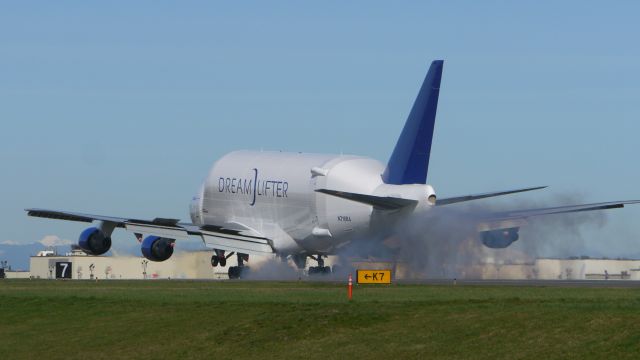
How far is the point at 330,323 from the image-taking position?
43188mm

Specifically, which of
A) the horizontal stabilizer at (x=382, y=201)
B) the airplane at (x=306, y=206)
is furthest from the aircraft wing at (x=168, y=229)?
the horizontal stabilizer at (x=382, y=201)

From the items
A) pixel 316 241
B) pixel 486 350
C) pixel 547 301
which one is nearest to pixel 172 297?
pixel 547 301

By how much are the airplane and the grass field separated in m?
15.4

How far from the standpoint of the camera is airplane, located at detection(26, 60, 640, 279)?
73938 mm

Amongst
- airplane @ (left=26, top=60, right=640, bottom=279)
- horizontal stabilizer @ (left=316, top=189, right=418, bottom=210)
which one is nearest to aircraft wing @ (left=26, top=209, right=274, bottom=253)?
airplane @ (left=26, top=60, right=640, bottom=279)

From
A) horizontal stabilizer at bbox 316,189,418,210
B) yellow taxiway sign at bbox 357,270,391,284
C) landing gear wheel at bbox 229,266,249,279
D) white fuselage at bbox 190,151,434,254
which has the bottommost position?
yellow taxiway sign at bbox 357,270,391,284

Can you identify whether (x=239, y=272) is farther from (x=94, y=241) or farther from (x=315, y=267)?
(x=94, y=241)

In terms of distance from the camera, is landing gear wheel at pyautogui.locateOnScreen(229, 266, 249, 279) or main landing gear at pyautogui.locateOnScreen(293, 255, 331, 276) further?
landing gear wheel at pyautogui.locateOnScreen(229, 266, 249, 279)

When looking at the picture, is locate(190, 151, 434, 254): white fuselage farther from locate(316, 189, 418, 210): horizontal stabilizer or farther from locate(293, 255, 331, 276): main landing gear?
locate(293, 255, 331, 276): main landing gear

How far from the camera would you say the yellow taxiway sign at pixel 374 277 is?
62.1 metres

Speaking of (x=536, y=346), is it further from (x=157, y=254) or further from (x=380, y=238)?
(x=157, y=254)

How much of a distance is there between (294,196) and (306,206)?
152cm

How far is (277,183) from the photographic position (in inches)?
3403

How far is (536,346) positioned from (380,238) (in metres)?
40.6
